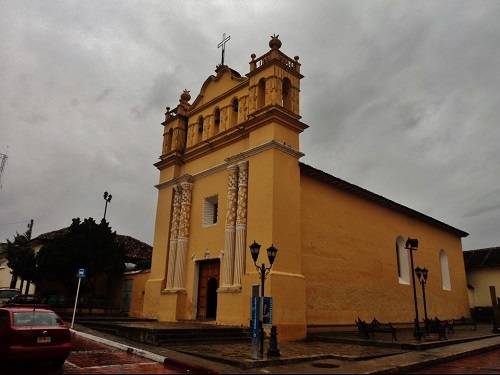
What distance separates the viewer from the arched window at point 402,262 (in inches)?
926

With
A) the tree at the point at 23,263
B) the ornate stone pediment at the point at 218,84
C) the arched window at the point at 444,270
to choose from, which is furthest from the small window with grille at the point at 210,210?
the arched window at the point at 444,270

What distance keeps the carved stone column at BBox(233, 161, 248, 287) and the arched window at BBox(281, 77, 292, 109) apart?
3.33 metres

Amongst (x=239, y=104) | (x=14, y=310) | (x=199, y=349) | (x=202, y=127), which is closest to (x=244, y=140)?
(x=239, y=104)

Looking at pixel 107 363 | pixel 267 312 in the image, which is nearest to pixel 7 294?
pixel 107 363

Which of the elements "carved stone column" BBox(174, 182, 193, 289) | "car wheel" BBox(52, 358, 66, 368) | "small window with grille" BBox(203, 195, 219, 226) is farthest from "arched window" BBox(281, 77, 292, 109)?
"car wheel" BBox(52, 358, 66, 368)

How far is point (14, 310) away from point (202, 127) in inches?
590

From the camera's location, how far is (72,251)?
2605 cm

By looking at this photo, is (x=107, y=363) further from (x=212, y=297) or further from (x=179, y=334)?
(x=212, y=297)

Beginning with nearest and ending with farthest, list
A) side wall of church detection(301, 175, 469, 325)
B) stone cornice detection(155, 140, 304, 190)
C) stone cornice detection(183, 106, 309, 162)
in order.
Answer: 1. stone cornice detection(155, 140, 304, 190)
2. stone cornice detection(183, 106, 309, 162)
3. side wall of church detection(301, 175, 469, 325)

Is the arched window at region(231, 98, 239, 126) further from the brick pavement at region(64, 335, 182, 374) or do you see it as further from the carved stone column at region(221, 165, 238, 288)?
the brick pavement at region(64, 335, 182, 374)

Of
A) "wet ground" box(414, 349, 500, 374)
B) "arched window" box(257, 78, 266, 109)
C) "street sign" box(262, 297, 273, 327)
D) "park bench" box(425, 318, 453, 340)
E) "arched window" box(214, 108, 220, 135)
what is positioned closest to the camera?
"wet ground" box(414, 349, 500, 374)

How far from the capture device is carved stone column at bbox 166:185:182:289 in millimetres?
20669

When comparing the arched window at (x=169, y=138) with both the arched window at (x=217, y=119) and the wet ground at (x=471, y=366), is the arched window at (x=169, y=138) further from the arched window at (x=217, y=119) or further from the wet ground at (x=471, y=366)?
the wet ground at (x=471, y=366)

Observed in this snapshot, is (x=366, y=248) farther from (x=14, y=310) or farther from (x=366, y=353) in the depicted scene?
(x=14, y=310)
